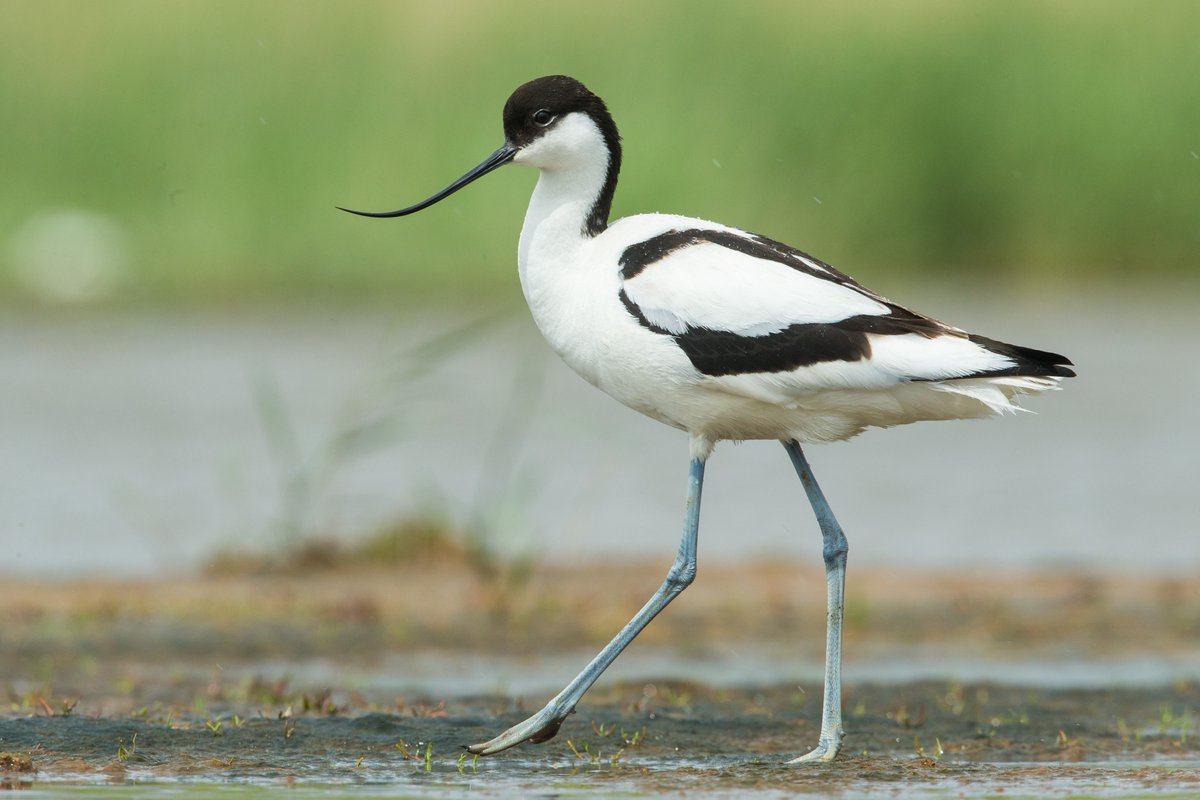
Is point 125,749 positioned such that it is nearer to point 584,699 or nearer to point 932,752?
point 584,699

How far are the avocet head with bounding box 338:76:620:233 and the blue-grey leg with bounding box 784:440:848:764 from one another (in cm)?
93

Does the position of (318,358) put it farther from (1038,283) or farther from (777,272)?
(777,272)

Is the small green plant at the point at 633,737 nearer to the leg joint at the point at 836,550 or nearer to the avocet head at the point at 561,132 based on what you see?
the leg joint at the point at 836,550

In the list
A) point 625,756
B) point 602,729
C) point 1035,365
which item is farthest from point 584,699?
point 1035,365

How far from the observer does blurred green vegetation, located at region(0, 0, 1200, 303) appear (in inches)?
584

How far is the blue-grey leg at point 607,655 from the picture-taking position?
206 inches

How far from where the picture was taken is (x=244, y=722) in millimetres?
5480

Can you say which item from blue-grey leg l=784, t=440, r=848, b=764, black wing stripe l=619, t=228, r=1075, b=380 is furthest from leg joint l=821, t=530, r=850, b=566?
black wing stripe l=619, t=228, r=1075, b=380

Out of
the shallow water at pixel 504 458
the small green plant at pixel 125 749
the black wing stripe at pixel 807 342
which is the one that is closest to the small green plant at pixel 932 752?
the black wing stripe at pixel 807 342

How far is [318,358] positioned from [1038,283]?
563 centimetres

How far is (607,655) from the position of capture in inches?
213

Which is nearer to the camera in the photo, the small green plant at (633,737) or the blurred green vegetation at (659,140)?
the small green plant at (633,737)

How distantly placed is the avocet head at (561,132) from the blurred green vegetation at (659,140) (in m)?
8.84

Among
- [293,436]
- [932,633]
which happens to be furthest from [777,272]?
[293,436]
